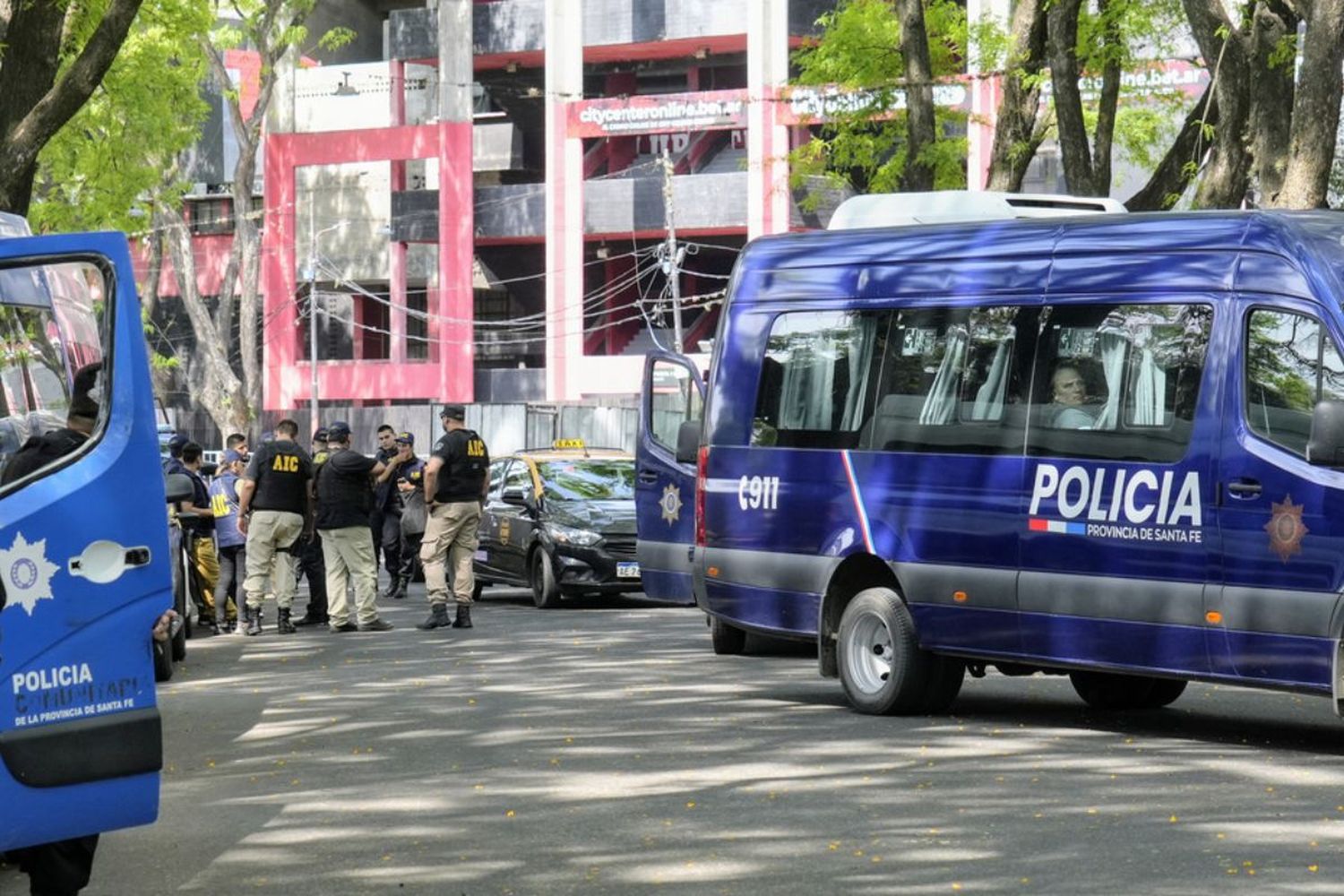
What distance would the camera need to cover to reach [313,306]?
5647cm

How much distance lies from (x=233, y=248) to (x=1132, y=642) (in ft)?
137

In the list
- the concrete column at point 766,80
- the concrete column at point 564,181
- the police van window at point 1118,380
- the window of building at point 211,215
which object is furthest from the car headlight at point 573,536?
the window of building at point 211,215

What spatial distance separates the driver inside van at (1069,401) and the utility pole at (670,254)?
32.7m

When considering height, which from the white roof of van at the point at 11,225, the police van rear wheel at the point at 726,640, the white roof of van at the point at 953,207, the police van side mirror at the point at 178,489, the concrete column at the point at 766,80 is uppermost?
the concrete column at the point at 766,80

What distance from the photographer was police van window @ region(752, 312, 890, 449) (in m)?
14.1

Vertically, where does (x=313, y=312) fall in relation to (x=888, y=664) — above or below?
above

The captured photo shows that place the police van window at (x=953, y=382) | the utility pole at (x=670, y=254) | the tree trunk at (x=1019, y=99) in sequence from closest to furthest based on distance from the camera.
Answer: the police van window at (x=953, y=382)
the tree trunk at (x=1019, y=99)
the utility pole at (x=670, y=254)

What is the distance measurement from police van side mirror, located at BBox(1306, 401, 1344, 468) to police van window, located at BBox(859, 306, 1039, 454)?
83.4 inches

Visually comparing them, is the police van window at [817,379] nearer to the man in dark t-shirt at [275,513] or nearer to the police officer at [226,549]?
the man in dark t-shirt at [275,513]

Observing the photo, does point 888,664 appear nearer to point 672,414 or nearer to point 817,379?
point 817,379

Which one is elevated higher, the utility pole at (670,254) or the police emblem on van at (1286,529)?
the utility pole at (670,254)

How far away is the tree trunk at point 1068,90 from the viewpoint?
21.9 metres

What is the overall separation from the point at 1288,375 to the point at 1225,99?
841 cm

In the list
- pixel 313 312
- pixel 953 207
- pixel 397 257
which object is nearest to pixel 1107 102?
pixel 953 207
